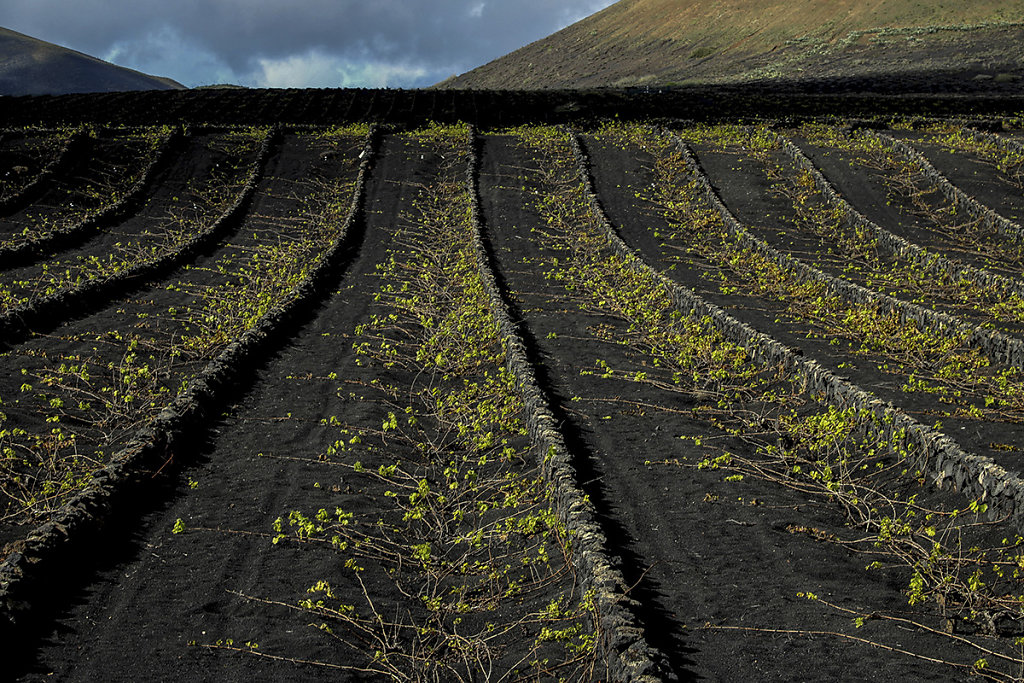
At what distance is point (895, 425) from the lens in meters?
11.3

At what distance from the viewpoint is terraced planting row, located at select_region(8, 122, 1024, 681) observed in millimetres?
7762

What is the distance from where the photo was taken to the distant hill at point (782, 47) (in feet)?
192

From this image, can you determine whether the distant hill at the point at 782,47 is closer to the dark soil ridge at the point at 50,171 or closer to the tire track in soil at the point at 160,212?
the tire track in soil at the point at 160,212

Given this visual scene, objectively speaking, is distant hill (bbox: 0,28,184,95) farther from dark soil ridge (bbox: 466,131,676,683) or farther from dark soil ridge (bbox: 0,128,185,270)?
dark soil ridge (bbox: 466,131,676,683)

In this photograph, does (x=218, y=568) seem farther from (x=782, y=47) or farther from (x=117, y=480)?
(x=782, y=47)

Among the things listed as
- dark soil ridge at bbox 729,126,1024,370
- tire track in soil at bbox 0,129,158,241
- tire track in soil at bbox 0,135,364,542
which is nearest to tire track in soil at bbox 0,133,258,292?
tire track in soil at bbox 0,129,158,241

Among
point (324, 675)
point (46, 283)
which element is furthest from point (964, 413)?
point (46, 283)

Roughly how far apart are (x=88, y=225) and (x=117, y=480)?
17.2 meters

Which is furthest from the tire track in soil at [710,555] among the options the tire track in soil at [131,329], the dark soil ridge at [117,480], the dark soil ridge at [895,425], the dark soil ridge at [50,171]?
the dark soil ridge at [50,171]

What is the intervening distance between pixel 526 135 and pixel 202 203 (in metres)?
13.8

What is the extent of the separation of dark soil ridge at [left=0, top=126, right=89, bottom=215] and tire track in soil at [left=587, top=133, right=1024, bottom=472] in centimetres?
1782

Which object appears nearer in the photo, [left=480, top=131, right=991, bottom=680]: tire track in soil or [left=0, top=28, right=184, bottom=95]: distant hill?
[left=480, top=131, right=991, bottom=680]: tire track in soil

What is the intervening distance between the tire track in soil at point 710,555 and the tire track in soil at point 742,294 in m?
2.87

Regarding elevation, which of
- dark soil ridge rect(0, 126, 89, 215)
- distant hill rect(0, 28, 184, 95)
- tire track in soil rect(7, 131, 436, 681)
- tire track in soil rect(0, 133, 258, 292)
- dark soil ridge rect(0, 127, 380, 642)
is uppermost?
distant hill rect(0, 28, 184, 95)
